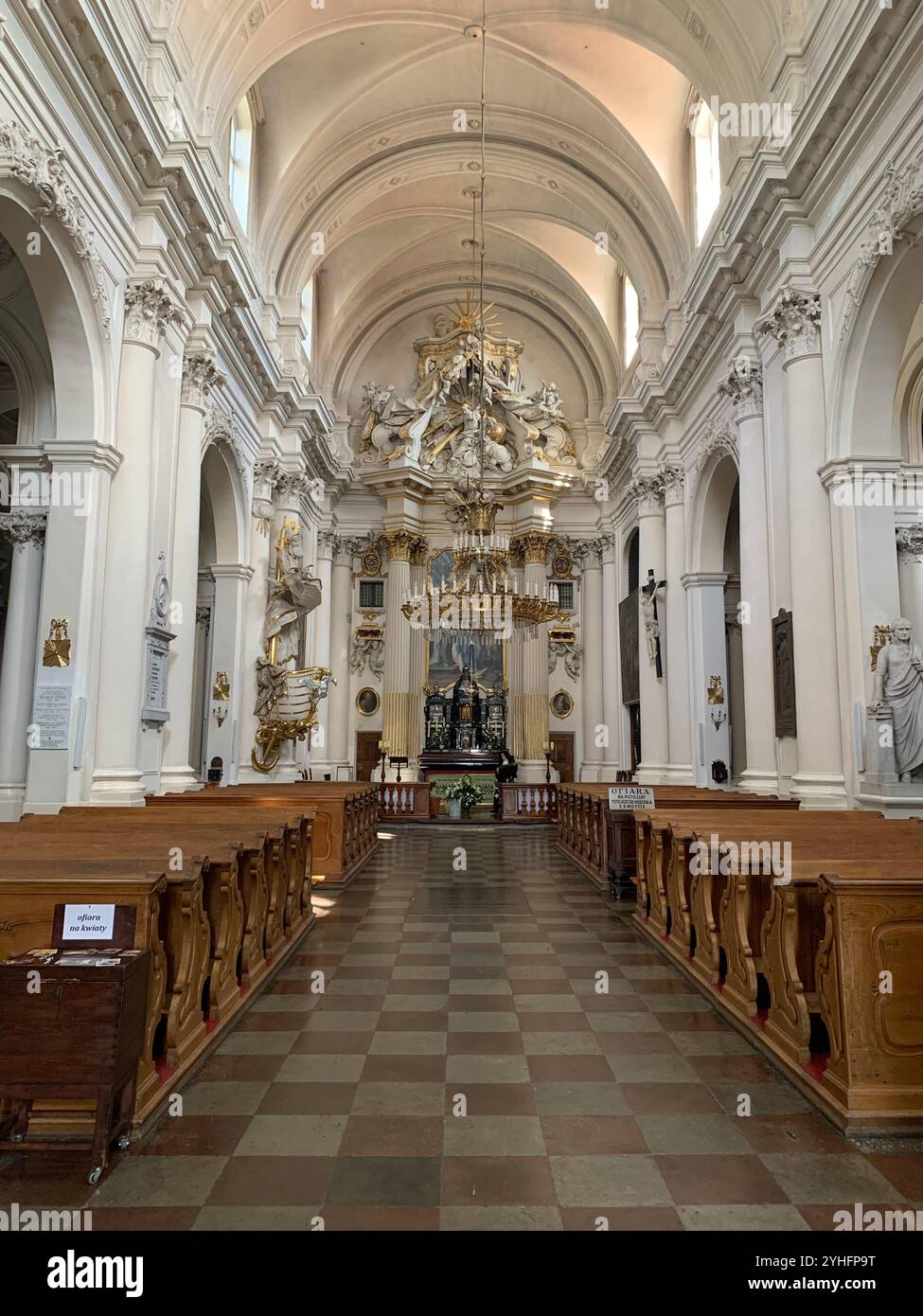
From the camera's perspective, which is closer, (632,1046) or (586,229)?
(632,1046)

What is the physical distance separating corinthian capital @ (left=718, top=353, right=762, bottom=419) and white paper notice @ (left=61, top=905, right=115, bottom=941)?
10125 millimetres

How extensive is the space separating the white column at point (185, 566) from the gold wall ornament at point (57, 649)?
2277 mm

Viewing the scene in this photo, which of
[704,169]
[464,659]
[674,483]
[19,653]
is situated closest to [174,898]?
[19,653]

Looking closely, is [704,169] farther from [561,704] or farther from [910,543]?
[561,704]

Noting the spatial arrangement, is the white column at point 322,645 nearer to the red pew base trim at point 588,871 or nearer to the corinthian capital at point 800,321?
the red pew base trim at point 588,871

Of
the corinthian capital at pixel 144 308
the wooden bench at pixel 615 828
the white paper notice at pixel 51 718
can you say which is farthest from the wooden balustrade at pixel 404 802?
the corinthian capital at pixel 144 308

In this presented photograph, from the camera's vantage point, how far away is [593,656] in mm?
22125

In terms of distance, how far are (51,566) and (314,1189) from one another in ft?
22.5

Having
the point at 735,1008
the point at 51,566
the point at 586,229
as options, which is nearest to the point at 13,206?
the point at 51,566

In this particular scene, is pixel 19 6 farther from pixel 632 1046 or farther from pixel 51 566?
pixel 632 1046

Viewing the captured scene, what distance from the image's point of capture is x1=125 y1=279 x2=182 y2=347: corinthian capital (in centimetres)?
905

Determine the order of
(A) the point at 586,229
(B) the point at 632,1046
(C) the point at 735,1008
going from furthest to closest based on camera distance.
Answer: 1. (A) the point at 586,229
2. (C) the point at 735,1008
3. (B) the point at 632,1046

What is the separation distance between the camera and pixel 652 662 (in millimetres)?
16156

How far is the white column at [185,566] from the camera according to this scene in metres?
10.5
